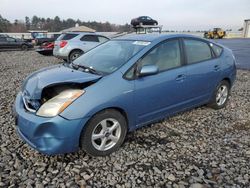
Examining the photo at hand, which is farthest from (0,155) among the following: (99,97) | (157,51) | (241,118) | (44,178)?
(241,118)

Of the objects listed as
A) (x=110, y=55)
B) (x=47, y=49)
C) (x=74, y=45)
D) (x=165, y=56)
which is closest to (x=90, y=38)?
(x=74, y=45)

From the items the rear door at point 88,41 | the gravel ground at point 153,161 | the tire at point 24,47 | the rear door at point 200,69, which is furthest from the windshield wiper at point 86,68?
the tire at point 24,47

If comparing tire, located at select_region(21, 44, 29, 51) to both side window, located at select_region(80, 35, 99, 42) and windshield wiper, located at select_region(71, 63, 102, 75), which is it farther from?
windshield wiper, located at select_region(71, 63, 102, 75)

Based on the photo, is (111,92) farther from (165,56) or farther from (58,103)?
(165,56)

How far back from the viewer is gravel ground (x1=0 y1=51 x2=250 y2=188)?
2.85m

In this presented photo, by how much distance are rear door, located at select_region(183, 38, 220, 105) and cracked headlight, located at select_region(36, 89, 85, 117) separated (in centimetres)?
203

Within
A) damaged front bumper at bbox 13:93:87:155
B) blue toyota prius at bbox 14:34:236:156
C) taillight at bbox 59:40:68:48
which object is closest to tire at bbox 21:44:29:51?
taillight at bbox 59:40:68:48

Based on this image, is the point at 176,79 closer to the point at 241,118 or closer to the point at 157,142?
the point at 157,142

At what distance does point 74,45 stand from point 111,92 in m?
9.41

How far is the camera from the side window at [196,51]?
4.34m

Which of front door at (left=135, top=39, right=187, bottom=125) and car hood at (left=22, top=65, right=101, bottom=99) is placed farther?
front door at (left=135, top=39, right=187, bottom=125)

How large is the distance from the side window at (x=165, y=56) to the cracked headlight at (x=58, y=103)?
1.06 meters

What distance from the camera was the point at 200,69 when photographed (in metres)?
4.42

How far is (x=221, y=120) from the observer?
4.69m
